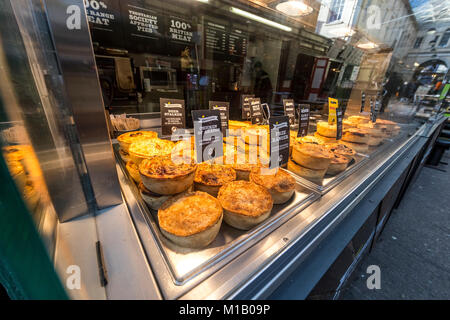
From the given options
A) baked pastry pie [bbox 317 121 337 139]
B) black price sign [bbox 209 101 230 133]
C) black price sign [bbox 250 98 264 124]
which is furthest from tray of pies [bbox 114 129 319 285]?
baked pastry pie [bbox 317 121 337 139]

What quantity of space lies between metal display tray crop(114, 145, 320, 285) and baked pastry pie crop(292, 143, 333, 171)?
540 mm

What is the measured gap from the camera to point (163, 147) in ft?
5.32

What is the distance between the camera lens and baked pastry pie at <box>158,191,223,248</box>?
0.94 metres

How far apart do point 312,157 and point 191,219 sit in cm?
127

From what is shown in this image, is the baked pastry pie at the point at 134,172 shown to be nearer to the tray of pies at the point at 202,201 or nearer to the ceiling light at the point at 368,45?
the tray of pies at the point at 202,201

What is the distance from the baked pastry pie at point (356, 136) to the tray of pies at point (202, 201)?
5.35ft

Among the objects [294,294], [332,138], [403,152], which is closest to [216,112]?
[294,294]

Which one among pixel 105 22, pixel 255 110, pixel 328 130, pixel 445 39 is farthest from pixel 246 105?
pixel 445 39

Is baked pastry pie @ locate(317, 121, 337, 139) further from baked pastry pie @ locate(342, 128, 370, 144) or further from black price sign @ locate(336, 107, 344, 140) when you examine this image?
baked pastry pie @ locate(342, 128, 370, 144)

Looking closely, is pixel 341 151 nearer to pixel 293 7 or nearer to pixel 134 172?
pixel 134 172

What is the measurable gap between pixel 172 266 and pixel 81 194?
68 cm

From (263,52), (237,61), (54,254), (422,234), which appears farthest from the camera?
(263,52)

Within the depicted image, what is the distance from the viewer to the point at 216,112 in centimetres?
154

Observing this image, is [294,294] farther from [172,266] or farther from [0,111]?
[0,111]
